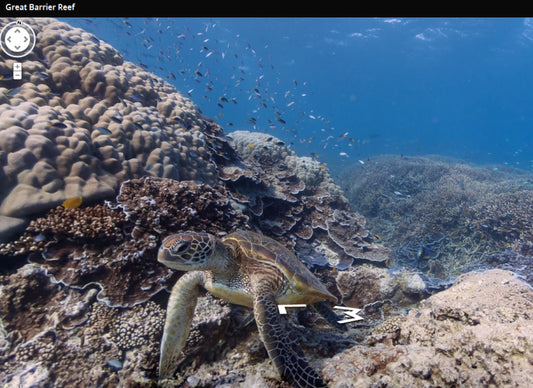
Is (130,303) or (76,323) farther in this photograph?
(130,303)

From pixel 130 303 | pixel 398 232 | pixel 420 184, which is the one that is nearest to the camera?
pixel 130 303

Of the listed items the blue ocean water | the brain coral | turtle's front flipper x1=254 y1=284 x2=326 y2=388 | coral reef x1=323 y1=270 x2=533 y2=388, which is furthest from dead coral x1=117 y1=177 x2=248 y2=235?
the blue ocean water

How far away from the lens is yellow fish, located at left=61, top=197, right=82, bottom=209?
314 cm

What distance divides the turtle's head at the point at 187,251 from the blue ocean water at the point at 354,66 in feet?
25.7

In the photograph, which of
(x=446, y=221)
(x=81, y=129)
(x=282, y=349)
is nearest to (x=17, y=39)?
(x=81, y=129)

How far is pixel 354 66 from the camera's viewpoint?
6006 centimetres

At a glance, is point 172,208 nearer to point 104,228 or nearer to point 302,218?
point 104,228

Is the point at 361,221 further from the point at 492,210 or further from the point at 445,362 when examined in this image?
A: the point at 445,362

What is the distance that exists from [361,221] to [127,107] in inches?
275

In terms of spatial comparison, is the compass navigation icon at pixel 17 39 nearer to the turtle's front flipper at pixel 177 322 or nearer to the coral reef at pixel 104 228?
the coral reef at pixel 104 228

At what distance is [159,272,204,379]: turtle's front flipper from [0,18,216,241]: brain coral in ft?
7.14

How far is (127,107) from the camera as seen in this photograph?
495 centimetres
